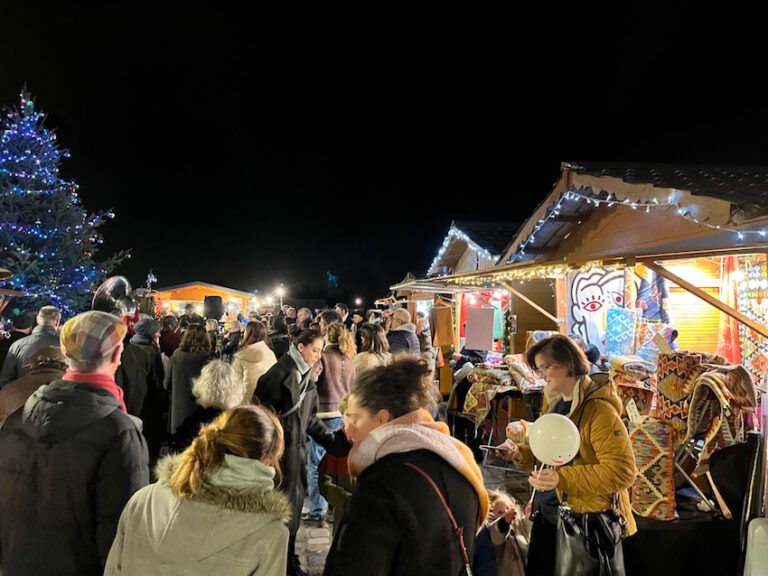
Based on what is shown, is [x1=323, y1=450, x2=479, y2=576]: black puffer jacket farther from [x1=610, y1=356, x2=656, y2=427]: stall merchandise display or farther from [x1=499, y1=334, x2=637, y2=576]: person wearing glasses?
[x1=610, y1=356, x2=656, y2=427]: stall merchandise display

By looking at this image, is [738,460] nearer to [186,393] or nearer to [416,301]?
[186,393]

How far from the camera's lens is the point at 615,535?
2.61 metres

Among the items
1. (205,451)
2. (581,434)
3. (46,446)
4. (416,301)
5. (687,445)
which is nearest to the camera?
(205,451)

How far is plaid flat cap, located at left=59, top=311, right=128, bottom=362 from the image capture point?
Result: 7.55 feet

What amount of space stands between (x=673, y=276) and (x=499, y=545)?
8.78 ft

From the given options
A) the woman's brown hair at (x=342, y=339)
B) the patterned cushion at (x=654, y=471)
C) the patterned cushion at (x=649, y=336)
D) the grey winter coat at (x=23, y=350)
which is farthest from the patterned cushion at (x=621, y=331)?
the grey winter coat at (x=23, y=350)

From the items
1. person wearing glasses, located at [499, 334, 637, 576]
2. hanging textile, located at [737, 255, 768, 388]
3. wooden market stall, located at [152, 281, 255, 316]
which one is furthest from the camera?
wooden market stall, located at [152, 281, 255, 316]

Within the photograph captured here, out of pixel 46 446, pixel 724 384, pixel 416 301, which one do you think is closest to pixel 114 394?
pixel 46 446

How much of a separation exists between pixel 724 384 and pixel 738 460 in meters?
0.79

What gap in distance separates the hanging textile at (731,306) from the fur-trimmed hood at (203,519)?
7220 mm

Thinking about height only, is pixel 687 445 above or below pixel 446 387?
above

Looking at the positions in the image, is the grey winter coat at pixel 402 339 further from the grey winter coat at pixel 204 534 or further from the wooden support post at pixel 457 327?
the grey winter coat at pixel 204 534

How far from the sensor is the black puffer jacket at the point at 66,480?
2.14 metres

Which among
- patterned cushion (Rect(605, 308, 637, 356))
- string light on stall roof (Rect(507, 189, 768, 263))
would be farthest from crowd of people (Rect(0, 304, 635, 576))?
patterned cushion (Rect(605, 308, 637, 356))
